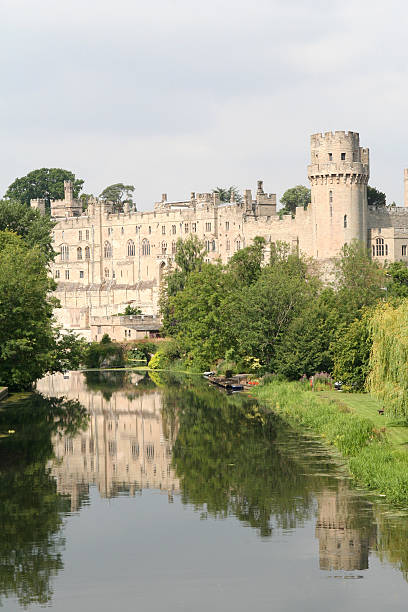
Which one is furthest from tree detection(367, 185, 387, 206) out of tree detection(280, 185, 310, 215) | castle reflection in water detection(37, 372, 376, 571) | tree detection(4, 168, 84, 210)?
castle reflection in water detection(37, 372, 376, 571)

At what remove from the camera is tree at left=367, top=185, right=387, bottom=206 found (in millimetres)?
117863

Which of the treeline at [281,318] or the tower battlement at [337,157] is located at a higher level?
the tower battlement at [337,157]

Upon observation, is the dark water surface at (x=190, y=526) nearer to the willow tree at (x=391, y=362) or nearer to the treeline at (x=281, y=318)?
the willow tree at (x=391, y=362)

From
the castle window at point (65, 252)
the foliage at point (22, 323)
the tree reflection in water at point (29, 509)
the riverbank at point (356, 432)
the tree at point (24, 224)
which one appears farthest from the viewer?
the castle window at point (65, 252)

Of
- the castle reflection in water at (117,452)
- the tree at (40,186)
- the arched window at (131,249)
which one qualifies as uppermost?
the tree at (40,186)

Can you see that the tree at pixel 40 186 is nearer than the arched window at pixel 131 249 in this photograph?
No

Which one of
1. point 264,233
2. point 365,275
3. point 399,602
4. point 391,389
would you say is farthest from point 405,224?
point 399,602

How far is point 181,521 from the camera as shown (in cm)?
2661

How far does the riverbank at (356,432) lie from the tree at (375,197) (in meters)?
66.7

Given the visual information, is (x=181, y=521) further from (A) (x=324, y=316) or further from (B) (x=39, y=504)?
(A) (x=324, y=316)

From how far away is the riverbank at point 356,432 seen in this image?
28.4m

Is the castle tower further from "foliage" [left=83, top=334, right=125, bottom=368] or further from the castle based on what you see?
"foliage" [left=83, top=334, right=125, bottom=368]

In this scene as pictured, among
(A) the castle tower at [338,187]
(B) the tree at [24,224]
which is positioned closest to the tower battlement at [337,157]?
(A) the castle tower at [338,187]

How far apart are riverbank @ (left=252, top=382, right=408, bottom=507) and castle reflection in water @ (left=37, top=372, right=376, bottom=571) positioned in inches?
36.9
